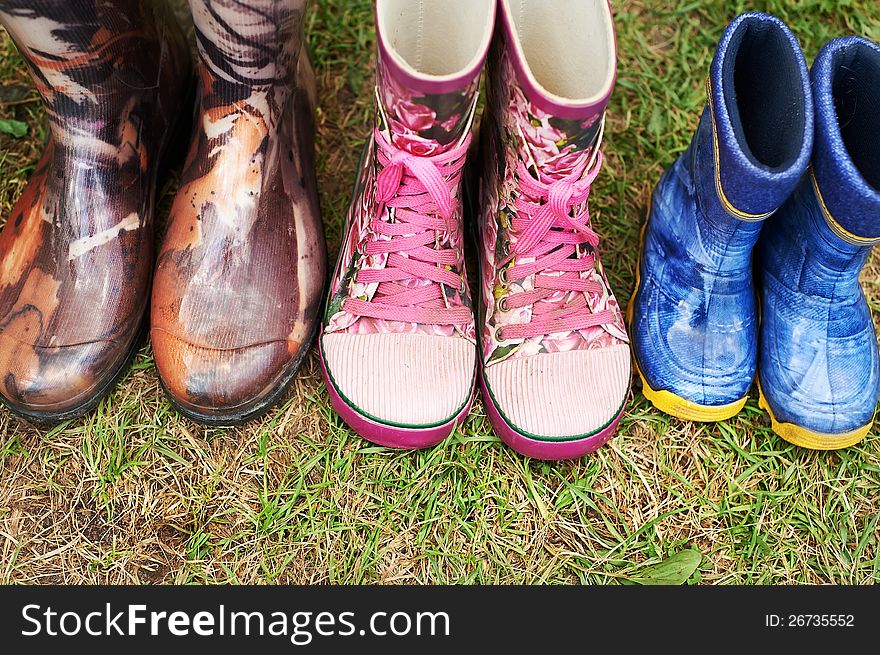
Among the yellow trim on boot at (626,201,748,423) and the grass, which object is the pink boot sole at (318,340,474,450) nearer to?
the grass

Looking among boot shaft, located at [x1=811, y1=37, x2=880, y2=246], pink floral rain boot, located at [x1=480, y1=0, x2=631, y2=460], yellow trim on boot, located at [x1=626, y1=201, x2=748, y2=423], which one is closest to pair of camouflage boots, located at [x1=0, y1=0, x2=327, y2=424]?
pink floral rain boot, located at [x1=480, y1=0, x2=631, y2=460]

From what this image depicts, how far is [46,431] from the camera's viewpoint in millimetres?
1315

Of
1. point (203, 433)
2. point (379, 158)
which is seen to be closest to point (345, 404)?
point (203, 433)

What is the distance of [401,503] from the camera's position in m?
1.29

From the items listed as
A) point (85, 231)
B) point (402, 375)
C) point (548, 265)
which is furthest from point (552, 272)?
point (85, 231)

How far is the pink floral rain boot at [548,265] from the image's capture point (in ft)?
3.78

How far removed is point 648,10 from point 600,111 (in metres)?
0.94

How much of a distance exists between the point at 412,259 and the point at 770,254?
629 mm

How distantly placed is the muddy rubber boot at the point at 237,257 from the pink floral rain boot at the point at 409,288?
0.28 feet

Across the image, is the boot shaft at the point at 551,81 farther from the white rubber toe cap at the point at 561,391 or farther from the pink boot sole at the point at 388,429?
the pink boot sole at the point at 388,429

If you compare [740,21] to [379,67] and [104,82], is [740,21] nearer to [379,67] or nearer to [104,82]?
[379,67]

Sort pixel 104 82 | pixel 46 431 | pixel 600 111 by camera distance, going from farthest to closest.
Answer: pixel 46 431 < pixel 104 82 < pixel 600 111

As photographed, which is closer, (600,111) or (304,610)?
(600,111)

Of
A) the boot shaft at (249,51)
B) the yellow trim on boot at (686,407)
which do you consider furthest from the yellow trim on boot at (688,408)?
the boot shaft at (249,51)
